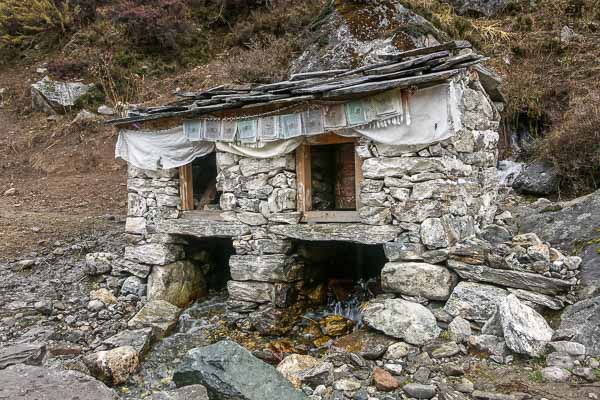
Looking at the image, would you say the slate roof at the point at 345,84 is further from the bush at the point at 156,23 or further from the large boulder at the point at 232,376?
the bush at the point at 156,23

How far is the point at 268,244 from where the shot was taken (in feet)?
23.3

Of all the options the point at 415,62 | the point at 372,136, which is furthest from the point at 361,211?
the point at 415,62

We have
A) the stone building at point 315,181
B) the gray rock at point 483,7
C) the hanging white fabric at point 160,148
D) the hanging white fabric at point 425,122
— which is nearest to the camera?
the hanging white fabric at point 425,122

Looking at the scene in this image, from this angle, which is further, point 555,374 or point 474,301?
point 474,301

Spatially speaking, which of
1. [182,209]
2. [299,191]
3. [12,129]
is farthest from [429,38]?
[12,129]

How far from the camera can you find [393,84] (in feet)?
18.4

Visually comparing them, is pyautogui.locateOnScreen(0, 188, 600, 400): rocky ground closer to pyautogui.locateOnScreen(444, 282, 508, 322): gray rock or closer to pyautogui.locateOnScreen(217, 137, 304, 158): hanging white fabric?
pyautogui.locateOnScreen(444, 282, 508, 322): gray rock

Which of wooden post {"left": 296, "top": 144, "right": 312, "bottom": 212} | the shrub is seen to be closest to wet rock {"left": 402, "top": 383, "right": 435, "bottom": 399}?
wooden post {"left": 296, "top": 144, "right": 312, "bottom": 212}

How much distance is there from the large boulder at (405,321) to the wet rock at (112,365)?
292cm

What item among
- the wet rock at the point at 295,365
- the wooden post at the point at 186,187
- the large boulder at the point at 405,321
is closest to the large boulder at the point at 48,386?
the wet rock at the point at 295,365

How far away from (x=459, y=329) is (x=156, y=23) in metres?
16.9

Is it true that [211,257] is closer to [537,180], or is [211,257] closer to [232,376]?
[232,376]

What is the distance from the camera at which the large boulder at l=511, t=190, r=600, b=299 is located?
5.48 metres

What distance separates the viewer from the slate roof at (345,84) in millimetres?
5746
